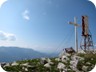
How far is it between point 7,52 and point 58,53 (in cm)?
93

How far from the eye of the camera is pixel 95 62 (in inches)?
248

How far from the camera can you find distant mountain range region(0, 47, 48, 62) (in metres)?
6.02

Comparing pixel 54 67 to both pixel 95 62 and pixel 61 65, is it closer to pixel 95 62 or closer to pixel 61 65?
pixel 61 65

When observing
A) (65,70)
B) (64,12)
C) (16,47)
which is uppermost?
(64,12)

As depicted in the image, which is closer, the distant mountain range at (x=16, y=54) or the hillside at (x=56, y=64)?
the distant mountain range at (x=16, y=54)

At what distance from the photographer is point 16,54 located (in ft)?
20.4

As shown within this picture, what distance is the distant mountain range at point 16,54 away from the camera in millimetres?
6024

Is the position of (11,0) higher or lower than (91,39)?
higher

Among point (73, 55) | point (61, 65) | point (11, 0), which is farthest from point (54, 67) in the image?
point (11, 0)

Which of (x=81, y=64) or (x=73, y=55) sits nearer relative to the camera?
(x=81, y=64)

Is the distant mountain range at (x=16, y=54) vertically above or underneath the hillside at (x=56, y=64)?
above

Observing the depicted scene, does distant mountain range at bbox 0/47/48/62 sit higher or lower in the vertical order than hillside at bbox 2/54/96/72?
higher

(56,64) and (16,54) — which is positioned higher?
(16,54)

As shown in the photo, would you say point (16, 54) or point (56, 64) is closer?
Result: point (16, 54)
